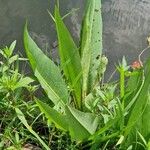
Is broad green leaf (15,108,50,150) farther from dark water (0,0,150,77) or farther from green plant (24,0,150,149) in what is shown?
dark water (0,0,150,77)

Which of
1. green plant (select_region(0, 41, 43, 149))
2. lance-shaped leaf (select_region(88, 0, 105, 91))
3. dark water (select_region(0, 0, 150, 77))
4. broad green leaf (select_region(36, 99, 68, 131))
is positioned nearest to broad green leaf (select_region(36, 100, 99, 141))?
broad green leaf (select_region(36, 99, 68, 131))

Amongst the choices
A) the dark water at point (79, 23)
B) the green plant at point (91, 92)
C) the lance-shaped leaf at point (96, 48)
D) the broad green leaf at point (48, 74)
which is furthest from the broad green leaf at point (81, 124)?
the dark water at point (79, 23)

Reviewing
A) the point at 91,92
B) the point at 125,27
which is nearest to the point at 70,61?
the point at 91,92

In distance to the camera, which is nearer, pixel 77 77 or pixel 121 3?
pixel 77 77

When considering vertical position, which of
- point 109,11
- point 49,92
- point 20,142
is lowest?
point 20,142

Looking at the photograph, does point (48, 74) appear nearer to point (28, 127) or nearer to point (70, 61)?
point (70, 61)

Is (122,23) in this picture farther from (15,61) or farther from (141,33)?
(15,61)

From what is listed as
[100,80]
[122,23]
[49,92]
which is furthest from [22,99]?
[122,23]
